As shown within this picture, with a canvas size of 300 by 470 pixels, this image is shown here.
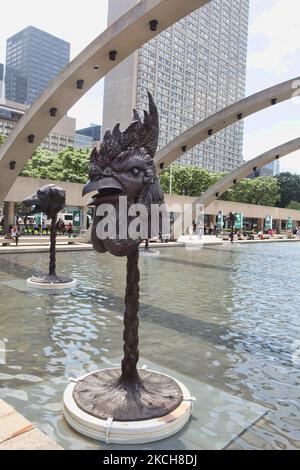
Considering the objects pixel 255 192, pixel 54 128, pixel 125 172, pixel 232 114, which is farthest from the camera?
pixel 54 128

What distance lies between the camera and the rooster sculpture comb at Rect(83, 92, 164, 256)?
14.2 ft

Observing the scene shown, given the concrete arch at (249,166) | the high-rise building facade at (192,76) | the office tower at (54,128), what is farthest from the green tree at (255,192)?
the office tower at (54,128)

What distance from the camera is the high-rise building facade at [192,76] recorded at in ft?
437

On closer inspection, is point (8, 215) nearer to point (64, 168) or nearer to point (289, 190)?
point (64, 168)

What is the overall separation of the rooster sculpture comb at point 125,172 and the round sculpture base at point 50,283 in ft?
26.3

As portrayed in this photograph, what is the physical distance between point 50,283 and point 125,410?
8.33 metres

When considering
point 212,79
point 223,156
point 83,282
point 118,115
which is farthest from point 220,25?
point 83,282

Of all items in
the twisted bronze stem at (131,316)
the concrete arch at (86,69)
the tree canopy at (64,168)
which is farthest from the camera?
the tree canopy at (64,168)

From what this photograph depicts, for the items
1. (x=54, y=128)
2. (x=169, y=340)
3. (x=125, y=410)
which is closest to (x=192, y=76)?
(x=54, y=128)

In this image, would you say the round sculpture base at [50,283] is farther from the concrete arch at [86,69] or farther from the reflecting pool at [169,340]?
the concrete arch at [86,69]

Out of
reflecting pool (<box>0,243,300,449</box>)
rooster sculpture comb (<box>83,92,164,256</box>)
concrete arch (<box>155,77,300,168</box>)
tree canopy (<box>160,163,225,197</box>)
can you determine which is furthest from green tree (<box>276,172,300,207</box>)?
rooster sculpture comb (<box>83,92,164,256</box>)

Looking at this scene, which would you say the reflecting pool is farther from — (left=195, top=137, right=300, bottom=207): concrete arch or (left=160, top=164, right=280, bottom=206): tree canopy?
(left=160, top=164, right=280, bottom=206): tree canopy

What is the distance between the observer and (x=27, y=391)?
17.7ft

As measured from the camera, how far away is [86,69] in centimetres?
1920
